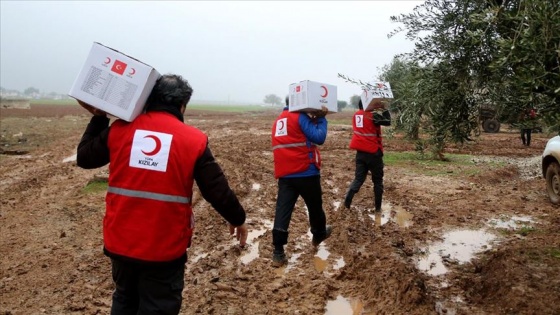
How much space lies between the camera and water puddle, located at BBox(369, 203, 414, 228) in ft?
25.9

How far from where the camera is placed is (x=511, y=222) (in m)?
7.91

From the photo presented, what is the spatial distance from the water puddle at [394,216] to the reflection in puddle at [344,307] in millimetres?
3044

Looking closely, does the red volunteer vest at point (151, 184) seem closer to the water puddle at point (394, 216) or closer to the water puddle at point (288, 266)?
the water puddle at point (288, 266)

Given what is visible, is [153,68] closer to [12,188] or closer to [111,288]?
[111,288]

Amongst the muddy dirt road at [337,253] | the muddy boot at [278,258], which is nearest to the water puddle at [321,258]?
the muddy dirt road at [337,253]

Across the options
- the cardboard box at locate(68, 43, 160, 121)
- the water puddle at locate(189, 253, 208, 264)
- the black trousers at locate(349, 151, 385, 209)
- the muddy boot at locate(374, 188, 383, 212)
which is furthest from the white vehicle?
the cardboard box at locate(68, 43, 160, 121)

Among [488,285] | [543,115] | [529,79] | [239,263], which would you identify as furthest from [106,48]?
[488,285]

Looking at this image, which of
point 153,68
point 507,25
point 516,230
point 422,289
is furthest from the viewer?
point 516,230

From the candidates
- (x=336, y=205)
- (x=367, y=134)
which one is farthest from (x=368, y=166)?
(x=336, y=205)

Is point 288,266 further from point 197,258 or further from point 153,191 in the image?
point 153,191

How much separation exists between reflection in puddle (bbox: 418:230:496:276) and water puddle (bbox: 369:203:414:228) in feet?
2.79

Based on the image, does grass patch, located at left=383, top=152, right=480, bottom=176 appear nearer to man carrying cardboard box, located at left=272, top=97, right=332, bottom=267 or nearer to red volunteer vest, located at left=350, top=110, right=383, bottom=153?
red volunteer vest, located at left=350, top=110, right=383, bottom=153

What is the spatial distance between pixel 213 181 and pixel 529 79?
2.26 meters

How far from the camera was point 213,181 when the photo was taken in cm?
295
